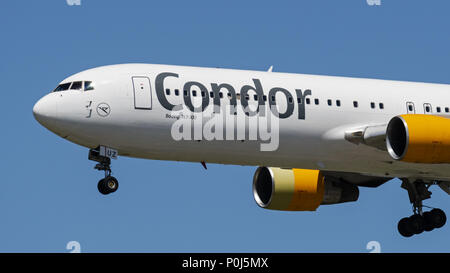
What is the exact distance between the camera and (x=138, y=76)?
4300 centimetres

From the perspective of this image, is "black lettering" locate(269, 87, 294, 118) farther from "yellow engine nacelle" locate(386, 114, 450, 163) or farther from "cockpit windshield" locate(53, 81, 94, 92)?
"cockpit windshield" locate(53, 81, 94, 92)

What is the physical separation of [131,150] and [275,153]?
5578mm

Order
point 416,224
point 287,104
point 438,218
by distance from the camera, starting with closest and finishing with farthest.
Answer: point 287,104 < point 416,224 < point 438,218

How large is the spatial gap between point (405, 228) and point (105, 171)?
14234 mm

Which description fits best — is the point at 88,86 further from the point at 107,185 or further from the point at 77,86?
the point at 107,185

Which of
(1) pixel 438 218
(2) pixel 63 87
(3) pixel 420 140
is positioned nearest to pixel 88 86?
(2) pixel 63 87

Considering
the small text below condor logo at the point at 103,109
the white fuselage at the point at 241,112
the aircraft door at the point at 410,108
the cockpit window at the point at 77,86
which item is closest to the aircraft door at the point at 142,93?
the white fuselage at the point at 241,112

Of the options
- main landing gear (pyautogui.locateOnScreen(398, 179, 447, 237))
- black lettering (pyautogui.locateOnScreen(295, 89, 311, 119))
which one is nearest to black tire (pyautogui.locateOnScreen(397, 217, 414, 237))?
main landing gear (pyautogui.locateOnScreen(398, 179, 447, 237))

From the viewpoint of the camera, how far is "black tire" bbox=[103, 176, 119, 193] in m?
42.2

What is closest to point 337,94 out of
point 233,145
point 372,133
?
point 372,133

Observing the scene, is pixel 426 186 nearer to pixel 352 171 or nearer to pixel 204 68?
pixel 352 171

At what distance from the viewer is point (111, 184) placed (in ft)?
139

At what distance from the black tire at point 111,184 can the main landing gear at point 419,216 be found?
1386 cm

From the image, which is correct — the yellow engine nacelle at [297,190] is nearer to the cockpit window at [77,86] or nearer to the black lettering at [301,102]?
the black lettering at [301,102]
